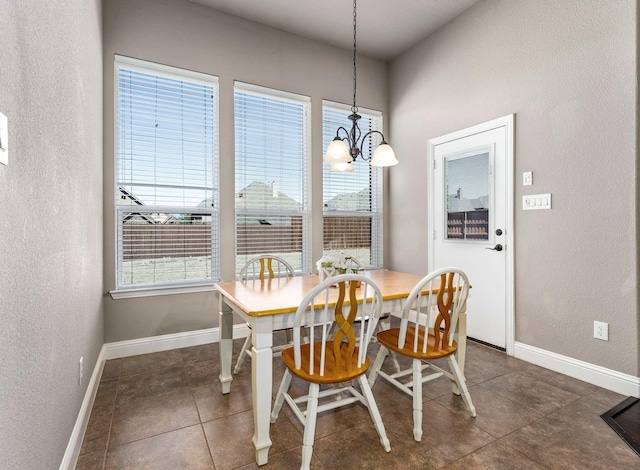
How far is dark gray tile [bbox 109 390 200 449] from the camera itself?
71.8 inches

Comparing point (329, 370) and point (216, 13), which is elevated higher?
point (216, 13)

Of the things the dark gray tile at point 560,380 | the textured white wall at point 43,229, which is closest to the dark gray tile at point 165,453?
the textured white wall at point 43,229

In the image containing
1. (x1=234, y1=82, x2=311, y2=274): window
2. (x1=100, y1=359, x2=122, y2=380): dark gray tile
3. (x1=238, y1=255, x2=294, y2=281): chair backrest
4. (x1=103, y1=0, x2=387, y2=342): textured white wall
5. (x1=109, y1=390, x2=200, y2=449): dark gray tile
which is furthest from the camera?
(x1=234, y1=82, x2=311, y2=274): window

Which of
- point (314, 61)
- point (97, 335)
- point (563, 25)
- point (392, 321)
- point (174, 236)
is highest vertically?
point (314, 61)

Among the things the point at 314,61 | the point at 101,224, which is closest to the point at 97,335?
the point at 101,224

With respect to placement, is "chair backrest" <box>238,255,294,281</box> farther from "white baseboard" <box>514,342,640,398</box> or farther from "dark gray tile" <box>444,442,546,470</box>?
"white baseboard" <box>514,342,640,398</box>

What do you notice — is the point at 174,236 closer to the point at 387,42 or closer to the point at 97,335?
the point at 97,335

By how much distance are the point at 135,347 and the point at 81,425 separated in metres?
1.22

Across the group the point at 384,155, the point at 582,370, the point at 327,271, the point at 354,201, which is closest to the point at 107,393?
the point at 327,271

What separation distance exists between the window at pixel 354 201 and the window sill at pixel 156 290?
4.74 feet

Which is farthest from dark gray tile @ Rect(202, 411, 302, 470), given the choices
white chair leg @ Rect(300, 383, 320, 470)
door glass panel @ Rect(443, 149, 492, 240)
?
door glass panel @ Rect(443, 149, 492, 240)

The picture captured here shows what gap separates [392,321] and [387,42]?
3.29 meters

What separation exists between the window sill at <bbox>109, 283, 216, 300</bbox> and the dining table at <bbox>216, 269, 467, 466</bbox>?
3.30 ft

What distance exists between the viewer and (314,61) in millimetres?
3820
